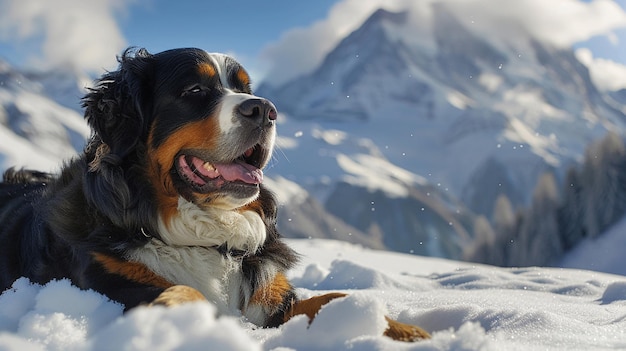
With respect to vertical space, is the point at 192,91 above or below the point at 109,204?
above

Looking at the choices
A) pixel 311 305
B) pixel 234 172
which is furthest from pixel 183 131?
pixel 311 305

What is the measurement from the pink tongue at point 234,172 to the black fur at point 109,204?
327mm

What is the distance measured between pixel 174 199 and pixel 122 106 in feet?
2.38

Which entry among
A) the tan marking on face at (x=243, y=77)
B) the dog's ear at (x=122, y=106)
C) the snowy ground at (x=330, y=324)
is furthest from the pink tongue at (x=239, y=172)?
the snowy ground at (x=330, y=324)

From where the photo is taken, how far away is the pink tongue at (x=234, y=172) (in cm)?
347

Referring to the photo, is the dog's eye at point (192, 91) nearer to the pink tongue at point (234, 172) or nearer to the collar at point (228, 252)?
the pink tongue at point (234, 172)

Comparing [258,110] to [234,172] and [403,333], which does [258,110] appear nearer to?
[234,172]

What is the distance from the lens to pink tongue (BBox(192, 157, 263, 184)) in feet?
11.4

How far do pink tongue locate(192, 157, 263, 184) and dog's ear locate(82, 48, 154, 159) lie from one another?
1.59 ft

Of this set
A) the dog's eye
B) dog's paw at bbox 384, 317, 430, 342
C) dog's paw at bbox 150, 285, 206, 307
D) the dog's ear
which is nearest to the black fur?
the dog's ear

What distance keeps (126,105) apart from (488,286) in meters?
4.19

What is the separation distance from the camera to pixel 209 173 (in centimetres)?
346

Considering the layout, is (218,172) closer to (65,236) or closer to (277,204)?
(277,204)

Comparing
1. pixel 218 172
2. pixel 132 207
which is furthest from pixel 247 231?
pixel 132 207
